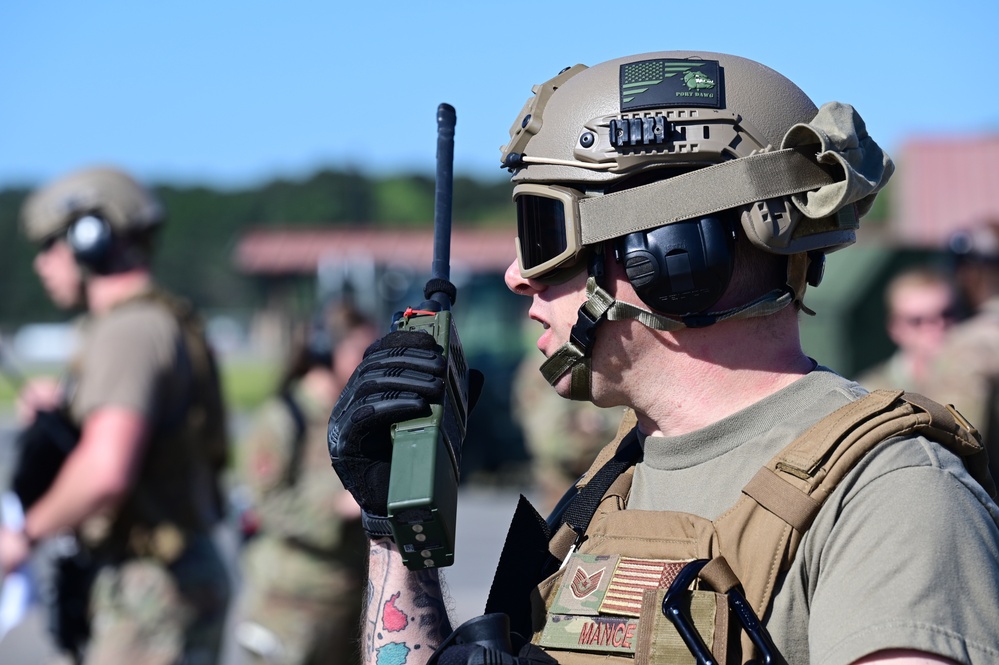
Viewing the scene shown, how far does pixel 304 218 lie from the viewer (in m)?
94.6

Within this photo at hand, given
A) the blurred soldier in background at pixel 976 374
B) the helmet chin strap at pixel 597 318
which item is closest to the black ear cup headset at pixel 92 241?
the helmet chin strap at pixel 597 318

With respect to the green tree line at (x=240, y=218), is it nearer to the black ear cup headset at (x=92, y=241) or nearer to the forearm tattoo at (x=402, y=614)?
the black ear cup headset at (x=92, y=241)

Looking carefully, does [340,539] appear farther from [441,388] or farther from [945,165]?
[945,165]

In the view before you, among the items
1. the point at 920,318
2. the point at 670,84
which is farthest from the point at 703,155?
the point at 920,318

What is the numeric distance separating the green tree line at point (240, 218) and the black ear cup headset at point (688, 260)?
242 feet

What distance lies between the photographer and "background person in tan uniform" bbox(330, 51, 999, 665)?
196cm

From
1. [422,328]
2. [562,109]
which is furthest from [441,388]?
[562,109]

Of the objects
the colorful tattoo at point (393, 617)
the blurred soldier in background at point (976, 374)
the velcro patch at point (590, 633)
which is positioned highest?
the velcro patch at point (590, 633)

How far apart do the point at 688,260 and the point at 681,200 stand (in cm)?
11

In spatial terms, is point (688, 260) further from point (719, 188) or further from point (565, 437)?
point (565, 437)

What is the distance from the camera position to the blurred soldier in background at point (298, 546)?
19.5 ft

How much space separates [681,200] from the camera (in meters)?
2.11

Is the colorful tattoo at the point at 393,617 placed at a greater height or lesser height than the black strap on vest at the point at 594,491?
lesser

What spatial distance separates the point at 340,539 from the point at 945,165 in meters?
24.9
